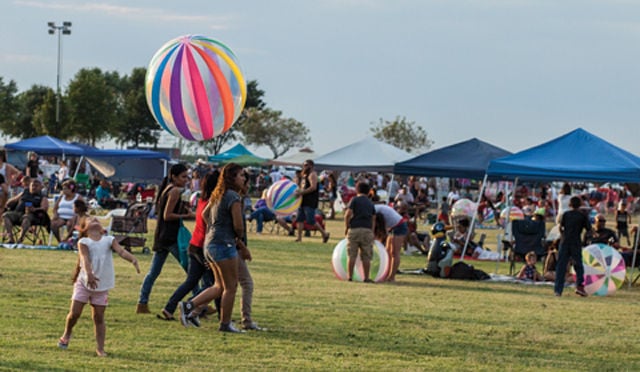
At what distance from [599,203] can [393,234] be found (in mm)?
→ 29681

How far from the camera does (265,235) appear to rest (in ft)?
86.4

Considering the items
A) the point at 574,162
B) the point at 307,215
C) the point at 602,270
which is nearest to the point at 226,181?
the point at 602,270

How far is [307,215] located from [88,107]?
194 ft

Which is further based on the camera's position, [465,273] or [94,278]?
[465,273]

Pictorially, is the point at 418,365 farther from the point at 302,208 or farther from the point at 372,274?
the point at 302,208

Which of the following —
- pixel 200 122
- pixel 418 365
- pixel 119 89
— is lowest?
pixel 418 365

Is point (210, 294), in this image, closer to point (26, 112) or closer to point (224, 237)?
point (224, 237)

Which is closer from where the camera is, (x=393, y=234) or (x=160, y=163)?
(x=393, y=234)

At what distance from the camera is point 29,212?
20.2 metres

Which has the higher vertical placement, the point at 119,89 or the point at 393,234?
the point at 119,89

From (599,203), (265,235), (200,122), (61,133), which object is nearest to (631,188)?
(599,203)

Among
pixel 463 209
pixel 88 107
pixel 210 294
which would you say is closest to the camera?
pixel 210 294

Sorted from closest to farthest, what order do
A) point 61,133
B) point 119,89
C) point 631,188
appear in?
point 631,188, point 61,133, point 119,89

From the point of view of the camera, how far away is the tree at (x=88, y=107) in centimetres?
8050
